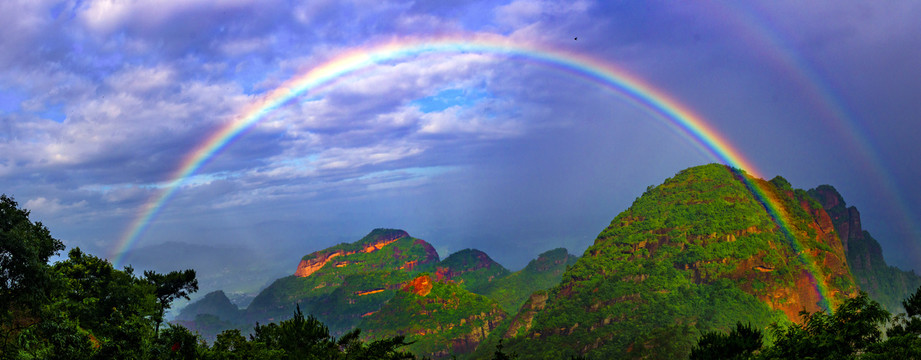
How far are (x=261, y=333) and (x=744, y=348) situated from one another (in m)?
41.1

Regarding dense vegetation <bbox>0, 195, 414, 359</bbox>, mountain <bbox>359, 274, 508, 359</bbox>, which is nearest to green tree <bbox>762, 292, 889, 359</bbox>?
dense vegetation <bbox>0, 195, 414, 359</bbox>

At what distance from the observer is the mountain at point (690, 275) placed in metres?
113

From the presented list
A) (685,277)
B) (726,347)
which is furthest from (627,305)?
(726,347)

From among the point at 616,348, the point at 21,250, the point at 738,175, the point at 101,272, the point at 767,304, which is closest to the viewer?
the point at 21,250

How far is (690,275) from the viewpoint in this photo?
13338 centimetres

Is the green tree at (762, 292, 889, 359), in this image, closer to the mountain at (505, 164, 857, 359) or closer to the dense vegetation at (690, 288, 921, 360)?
the dense vegetation at (690, 288, 921, 360)

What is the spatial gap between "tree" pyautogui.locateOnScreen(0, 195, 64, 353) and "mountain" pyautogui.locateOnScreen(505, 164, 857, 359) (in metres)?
86.3

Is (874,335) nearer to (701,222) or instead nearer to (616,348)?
(616,348)

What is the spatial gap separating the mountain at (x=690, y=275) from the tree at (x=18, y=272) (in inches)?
3398

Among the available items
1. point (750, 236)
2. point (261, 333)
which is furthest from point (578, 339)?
point (261, 333)

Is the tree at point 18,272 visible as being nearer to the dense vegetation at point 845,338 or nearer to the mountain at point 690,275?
the dense vegetation at point 845,338

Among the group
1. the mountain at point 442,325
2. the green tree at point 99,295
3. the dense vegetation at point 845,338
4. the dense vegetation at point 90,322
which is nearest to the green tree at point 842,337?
the dense vegetation at point 845,338

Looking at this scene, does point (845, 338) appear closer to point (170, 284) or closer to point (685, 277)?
point (170, 284)

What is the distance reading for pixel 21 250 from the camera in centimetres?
3072
